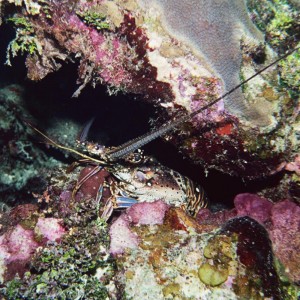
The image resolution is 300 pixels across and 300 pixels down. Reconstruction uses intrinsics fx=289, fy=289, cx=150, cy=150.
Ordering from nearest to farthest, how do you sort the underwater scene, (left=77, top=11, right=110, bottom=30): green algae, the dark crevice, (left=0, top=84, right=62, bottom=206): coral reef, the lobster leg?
the underwater scene
(left=77, top=11, right=110, bottom=30): green algae
the lobster leg
(left=0, top=84, right=62, bottom=206): coral reef
the dark crevice

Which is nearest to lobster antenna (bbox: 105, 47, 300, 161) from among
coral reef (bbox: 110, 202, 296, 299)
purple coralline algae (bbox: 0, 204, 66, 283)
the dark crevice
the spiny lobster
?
the spiny lobster

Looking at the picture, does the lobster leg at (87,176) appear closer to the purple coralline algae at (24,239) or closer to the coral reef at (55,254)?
the coral reef at (55,254)

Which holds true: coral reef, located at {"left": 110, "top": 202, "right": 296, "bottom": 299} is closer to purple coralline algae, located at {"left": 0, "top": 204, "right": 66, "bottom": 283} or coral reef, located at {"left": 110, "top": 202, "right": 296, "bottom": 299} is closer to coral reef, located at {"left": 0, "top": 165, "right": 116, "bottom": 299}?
coral reef, located at {"left": 0, "top": 165, "right": 116, "bottom": 299}

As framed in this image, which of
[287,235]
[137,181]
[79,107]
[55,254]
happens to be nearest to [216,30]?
[287,235]

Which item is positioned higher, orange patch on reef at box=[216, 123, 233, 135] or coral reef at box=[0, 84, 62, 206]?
orange patch on reef at box=[216, 123, 233, 135]

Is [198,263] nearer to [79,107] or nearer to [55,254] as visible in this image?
[55,254]

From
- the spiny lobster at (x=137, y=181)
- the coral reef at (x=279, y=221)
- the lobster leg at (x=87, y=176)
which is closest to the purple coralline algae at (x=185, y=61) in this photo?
the coral reef at (x=279, y=221)

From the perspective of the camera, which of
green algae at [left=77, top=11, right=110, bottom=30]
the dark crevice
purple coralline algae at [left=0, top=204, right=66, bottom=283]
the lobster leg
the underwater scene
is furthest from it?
the dark crevice

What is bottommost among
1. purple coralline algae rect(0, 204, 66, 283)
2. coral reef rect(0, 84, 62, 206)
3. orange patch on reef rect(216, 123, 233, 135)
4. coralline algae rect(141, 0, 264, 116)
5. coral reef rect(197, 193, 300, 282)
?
coral reef rect(0, 84, 62, 206)
